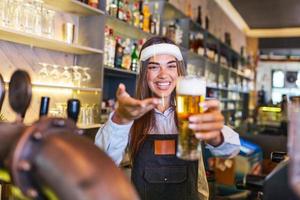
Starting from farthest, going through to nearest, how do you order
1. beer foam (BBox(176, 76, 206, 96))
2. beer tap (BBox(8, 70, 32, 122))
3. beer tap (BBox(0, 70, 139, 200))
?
beer foam (BBox(176, 76, 206, 96)) → beer tap (BBox(8, 70, 32, 122)) → beer tap (BBox(0, 70, 139, 200))

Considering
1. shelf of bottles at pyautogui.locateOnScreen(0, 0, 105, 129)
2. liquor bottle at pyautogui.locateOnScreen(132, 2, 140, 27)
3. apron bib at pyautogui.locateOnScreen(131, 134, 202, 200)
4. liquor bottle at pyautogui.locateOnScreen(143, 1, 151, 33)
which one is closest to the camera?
apron bib at pyautogui.locateOnScreen(131, 134, 202, 200)

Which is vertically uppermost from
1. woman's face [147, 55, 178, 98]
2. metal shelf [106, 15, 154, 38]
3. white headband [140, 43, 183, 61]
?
metal shelf [106, 15, 154, 38]

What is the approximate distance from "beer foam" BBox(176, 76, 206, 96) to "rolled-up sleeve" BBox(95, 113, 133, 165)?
28 centimetres

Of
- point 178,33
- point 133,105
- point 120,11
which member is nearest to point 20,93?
point 133,105

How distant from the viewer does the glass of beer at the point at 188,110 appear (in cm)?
79

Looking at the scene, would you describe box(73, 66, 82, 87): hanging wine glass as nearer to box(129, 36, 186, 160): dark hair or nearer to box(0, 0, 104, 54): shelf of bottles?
box(0, 0, 104, 54): shelf of bottles

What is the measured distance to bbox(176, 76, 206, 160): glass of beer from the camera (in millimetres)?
789

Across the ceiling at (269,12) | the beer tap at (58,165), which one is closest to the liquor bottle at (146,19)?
the beer tap at (58,165)

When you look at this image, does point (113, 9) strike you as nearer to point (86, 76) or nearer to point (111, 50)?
point (111, 50)

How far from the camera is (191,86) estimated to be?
0.88 meters

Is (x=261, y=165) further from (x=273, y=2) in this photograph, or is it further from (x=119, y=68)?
(x=273, y=2)

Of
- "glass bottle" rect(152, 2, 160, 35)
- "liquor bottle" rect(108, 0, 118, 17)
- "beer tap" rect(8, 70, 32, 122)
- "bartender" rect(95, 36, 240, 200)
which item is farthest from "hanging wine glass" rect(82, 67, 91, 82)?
"beer tap" rect(8, 70, 32, 122)

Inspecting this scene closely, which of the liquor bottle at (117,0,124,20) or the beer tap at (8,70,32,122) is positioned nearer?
the beer tap at (8,70,32,122)

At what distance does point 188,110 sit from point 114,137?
1.41ft
